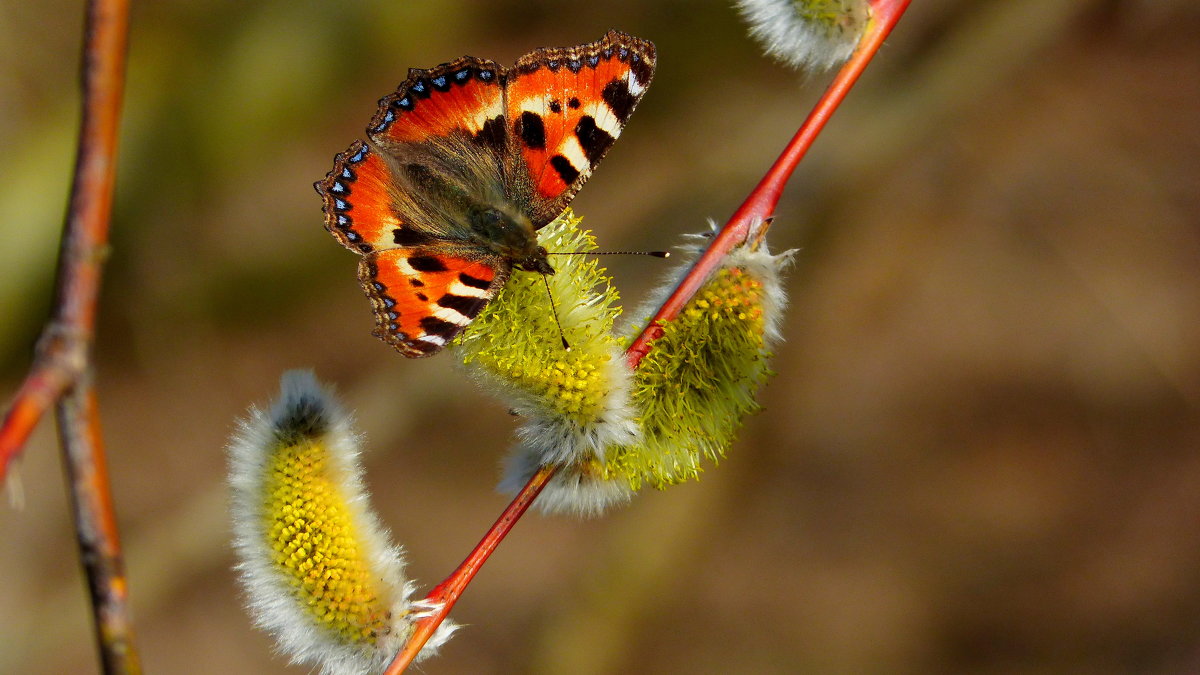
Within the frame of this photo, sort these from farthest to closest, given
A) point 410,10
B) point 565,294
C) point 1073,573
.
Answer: point 410,10, point 1073,573, point 565,294

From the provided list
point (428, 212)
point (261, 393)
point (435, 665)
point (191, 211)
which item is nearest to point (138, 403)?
point (261, 393)

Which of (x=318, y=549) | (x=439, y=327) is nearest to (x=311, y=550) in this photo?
(x=318, y=549)

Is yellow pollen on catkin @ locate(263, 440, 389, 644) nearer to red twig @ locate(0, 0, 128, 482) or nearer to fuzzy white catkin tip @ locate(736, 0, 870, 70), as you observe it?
red twig @ locate(0, 0, 128, 482)

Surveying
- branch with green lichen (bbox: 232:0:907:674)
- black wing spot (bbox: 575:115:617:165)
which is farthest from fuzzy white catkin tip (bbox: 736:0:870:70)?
black wing spot (bbox: 575:115:617:165)

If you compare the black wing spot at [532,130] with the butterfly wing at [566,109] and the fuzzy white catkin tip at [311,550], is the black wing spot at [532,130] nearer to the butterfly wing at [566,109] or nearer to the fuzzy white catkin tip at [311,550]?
the butterfly wing at [566,109]

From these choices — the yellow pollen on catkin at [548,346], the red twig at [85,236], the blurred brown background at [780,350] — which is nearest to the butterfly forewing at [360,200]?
the yellow pollen on catkin at [548,346]

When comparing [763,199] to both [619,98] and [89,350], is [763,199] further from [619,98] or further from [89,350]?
[89,350]

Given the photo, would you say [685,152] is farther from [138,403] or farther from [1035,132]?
[138,403]
